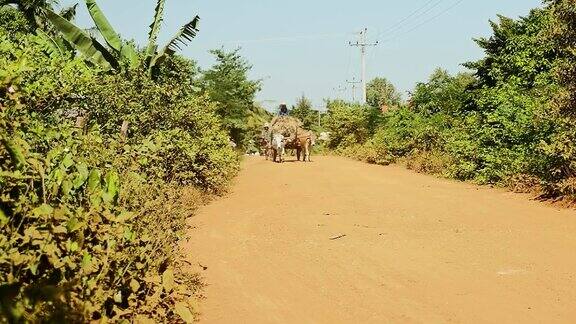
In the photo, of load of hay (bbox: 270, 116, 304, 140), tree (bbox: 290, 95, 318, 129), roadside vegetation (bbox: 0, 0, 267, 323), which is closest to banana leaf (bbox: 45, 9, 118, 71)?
roadside vegetation (bbox: 0, 0, 267, 323)

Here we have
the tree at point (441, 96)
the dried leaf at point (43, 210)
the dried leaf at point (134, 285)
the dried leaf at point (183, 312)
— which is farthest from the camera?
the tree at point (441, 96)

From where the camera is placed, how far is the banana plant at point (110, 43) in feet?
42.7

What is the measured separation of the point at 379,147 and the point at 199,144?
45.9ft

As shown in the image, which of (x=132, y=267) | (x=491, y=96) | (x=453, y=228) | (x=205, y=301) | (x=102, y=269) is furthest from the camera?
(x=491, y=96)

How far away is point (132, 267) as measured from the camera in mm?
4219

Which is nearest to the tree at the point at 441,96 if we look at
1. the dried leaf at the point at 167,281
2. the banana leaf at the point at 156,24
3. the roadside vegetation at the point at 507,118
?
the roadside vegetation at the point at 507,118

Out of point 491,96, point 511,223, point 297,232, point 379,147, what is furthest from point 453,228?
point 379,147

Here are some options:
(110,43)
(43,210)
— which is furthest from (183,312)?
(110,43)

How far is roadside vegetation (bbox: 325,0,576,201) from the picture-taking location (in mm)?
10500

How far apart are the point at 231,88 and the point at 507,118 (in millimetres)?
22303

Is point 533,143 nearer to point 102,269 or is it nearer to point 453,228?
point 453,228

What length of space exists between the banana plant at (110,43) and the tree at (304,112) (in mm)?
35741

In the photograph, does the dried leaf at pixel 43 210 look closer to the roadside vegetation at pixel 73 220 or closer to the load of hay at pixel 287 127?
the roadside vegetation at pixel 73 220

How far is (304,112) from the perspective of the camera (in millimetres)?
51062
